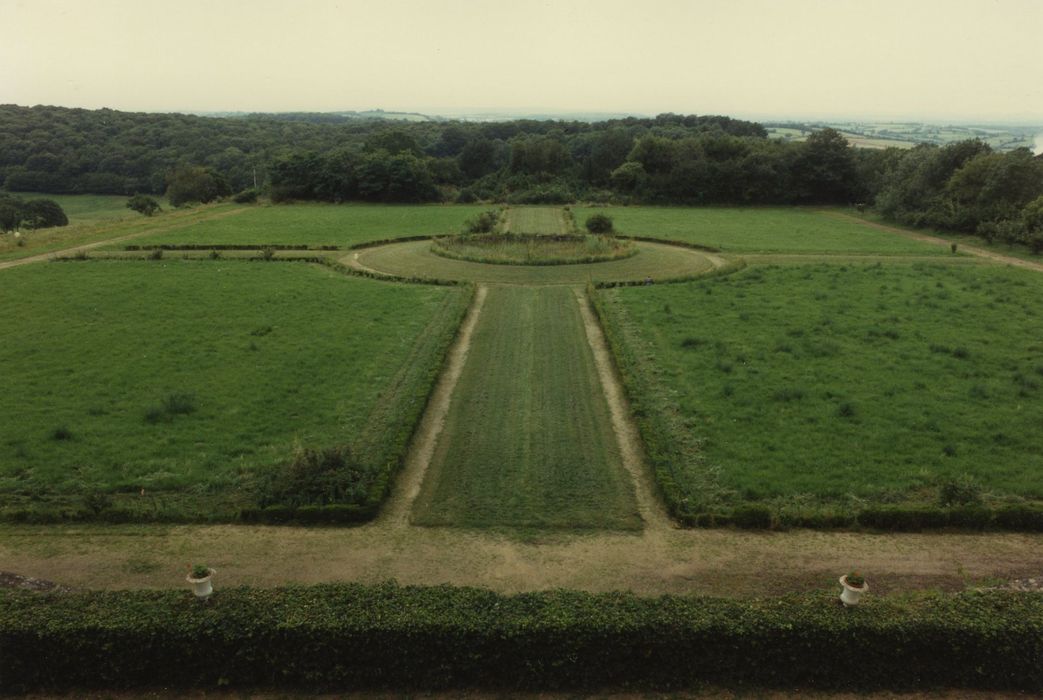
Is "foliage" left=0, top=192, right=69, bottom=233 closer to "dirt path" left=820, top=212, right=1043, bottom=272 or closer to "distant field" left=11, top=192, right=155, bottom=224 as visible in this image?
"distant field" left=11, top=192, right=155, bottom=224

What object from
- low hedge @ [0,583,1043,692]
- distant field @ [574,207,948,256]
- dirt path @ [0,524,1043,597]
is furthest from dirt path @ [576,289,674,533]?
distant field @ [574,207,948,256]

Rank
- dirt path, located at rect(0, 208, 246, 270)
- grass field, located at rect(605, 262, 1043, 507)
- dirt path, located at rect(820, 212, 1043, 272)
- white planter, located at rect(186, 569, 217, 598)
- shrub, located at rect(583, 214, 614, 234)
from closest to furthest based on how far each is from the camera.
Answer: white planter, located at rect(186, 569, 217, 598), grass field, located at rect(605, 262, 1043, 507), dirt path, located at rect(0, 208, 246, 270), dirt path, located at rect(820, 212, 1043, 272), shrub, located at rect(583, 214, 614, 234)

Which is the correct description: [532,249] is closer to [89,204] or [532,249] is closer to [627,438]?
[627,438]

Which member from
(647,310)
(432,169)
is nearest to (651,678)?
(647,310)

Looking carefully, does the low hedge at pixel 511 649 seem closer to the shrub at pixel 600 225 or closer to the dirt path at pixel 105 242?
the dirt path at pixel 105 242

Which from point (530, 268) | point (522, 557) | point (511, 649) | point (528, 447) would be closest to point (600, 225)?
point (530, 268)

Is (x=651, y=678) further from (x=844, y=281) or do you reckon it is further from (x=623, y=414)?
(x=844, y=281)

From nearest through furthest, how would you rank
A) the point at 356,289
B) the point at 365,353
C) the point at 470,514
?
the point at 470,514 < the point at 365,353 < the point at 356,289

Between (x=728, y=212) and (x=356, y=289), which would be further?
(x=728, y=212)
